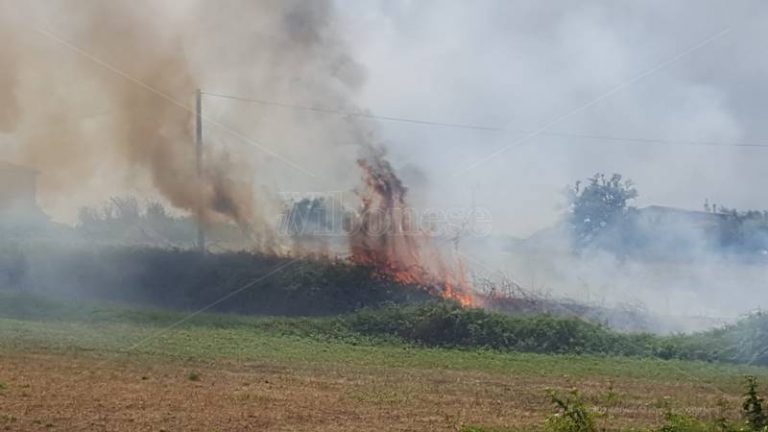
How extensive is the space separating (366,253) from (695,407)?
2362 cm

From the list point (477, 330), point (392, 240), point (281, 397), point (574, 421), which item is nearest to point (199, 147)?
point (392, 240)

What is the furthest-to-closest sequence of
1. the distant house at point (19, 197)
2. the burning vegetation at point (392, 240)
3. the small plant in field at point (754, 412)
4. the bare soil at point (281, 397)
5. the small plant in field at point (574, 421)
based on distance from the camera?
1. the distant house at point (19, 197)
2. the burning vegetation at point (392, 240)
3. the bare soil at point (281, 397)
4. the small plant in field at point (754, 412)
5. the small plant in field at point (574, 421)

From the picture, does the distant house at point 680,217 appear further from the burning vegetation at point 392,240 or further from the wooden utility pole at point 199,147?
the wooden utility pole at point 199,147

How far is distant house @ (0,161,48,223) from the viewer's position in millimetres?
50400

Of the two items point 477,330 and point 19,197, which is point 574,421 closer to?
point 477,330

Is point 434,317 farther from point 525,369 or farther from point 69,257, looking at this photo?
point 69,257

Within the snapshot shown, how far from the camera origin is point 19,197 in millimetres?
54062

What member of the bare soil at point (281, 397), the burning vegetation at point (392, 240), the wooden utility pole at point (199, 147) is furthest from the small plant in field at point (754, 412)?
the wooden utility pole at point (199, 147)

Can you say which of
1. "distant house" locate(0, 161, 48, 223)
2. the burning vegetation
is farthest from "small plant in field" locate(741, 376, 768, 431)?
"distant house" locate(0, 161, 48, 223)

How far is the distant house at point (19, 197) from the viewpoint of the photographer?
50400mm

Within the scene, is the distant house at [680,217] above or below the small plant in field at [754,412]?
A: above

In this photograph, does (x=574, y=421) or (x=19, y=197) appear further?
(x=19, y=197)

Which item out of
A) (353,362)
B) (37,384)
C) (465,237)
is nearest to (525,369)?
(353,362)

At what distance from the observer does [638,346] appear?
34.7 meters
